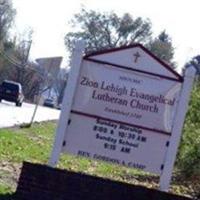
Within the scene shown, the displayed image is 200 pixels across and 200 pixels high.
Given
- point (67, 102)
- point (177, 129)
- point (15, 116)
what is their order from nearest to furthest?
point (177, 129), point (67, 102), point (15, 116)

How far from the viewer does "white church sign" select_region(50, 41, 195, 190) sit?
10.5m

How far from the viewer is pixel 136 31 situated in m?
102

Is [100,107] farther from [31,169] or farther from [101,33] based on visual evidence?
[101,33]

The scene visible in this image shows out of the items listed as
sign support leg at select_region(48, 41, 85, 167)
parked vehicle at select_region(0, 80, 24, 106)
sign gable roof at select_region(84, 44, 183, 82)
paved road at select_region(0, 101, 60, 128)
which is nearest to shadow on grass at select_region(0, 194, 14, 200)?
sign support leg at select_region(48, 41, 85, 167)

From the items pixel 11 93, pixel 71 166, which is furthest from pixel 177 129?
pixel 11 93

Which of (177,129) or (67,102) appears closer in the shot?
(177,129)

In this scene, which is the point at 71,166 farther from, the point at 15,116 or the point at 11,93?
the point at 11,93

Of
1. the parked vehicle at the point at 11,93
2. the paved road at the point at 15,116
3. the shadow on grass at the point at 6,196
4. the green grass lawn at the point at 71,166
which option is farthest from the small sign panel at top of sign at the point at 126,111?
the parked vehicle at the point at 11,93

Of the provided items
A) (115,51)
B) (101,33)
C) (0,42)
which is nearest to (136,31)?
(101,33)

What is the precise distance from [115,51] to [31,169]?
2.07 meters

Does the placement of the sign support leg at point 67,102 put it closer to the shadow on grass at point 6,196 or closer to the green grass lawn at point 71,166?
the shadow on grass at point 6,196

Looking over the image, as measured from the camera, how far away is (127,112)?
10477mm

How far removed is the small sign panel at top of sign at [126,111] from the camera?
10492 millimetres

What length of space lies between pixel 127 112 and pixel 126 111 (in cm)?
2
